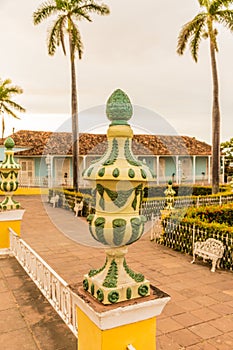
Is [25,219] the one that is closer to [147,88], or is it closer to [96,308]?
[147,88]

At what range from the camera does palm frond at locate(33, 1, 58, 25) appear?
18342mm

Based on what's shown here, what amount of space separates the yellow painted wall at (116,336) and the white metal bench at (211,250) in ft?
16.7

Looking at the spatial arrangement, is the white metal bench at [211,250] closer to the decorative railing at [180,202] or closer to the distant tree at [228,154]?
the decorative railing at [180,202]

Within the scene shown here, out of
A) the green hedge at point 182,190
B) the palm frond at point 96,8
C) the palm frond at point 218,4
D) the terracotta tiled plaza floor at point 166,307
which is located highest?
the palm frond at point 96,8

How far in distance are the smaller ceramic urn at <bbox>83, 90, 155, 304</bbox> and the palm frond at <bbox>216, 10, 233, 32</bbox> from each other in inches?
710

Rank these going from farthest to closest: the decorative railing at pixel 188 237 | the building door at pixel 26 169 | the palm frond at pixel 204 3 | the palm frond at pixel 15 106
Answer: the building door at pixel 26 169 < the palm frond at pixel 15 106 < the palm frond at pixel 204 3 < the decorative railing at pixel 188 237

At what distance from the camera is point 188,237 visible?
29.2ft

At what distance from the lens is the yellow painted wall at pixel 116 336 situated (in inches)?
96.7

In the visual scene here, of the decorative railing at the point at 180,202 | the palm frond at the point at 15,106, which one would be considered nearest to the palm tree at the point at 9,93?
the palm frond at the point at 15,106

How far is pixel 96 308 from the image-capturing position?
242 centimetres

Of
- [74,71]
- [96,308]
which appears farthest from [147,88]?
[74,71]

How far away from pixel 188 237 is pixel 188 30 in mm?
14115

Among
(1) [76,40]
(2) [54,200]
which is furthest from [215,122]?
(2) [54,200]

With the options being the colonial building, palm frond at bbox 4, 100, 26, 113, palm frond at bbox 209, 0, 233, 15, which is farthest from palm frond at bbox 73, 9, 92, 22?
palm frond at bbox 4, 100, 26, 113
